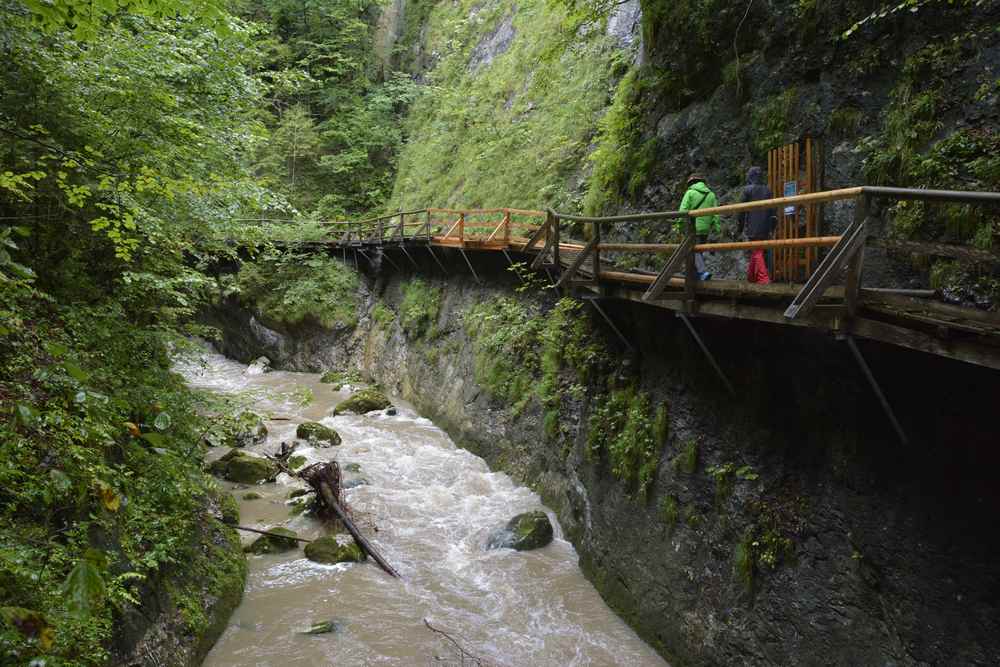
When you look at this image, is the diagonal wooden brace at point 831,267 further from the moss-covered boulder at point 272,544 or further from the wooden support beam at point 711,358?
the moss-covered boulder at point 272,544

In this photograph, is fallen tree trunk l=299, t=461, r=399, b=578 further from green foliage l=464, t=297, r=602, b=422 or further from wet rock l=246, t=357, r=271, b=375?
wet rock l=246, t=357, r=271, b=375

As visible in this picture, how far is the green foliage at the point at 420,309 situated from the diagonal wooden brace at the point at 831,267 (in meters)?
14.4

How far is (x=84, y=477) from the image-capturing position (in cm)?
526

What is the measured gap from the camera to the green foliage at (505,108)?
16047 mm

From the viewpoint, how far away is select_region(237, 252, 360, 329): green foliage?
2395 centimetres

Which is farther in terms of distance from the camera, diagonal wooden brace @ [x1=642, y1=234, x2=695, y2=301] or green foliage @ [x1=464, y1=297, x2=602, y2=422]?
green foliage @ [x1=464, y1=297, x2=602, y2=422]

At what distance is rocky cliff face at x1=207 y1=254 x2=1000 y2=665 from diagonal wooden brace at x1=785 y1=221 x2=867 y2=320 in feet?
3.39

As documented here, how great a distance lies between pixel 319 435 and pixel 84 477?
A: 1000 cm

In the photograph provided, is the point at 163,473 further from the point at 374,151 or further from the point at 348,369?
the point at 374,151

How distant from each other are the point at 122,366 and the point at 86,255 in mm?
1531

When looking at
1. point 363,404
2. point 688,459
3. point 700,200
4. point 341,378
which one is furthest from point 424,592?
point 341,378

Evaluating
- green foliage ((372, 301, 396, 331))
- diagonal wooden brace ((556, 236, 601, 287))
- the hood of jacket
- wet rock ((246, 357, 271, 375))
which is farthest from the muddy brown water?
wet rock ((246, 357, 271, 375))

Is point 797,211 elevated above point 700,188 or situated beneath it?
situated beneath

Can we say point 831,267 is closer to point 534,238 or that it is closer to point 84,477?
point 84,477
